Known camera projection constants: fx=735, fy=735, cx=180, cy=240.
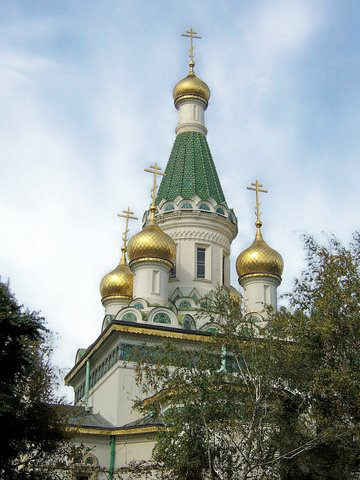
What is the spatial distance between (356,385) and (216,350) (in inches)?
116

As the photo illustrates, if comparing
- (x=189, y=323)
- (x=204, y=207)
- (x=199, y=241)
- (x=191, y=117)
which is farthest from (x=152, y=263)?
(x=191, y=117)

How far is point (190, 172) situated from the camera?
96.2 ft

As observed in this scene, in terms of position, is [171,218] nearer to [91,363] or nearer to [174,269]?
[174,269]

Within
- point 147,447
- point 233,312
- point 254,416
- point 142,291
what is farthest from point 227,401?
point 142,291

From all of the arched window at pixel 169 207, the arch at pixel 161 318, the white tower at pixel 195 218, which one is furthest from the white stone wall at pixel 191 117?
the arch at pixel 161 318

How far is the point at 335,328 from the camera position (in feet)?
46.3

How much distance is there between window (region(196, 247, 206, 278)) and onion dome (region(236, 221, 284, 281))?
1.32 m

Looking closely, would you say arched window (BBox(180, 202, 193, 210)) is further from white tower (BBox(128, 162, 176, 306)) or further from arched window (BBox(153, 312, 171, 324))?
arched window (BBox(153, 312, 171, 324))

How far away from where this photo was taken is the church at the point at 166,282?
2198 cm

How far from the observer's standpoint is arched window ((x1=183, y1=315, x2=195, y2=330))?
81.6ft

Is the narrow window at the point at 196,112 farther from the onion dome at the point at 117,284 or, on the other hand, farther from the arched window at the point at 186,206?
the onion dome at the point at 117,284

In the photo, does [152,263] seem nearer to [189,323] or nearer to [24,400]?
[189,323]

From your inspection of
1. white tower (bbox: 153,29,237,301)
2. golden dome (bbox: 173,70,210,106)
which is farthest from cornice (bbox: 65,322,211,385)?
golden dome (bbox: 173,70,210,106)

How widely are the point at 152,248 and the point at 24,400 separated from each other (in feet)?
34.6
